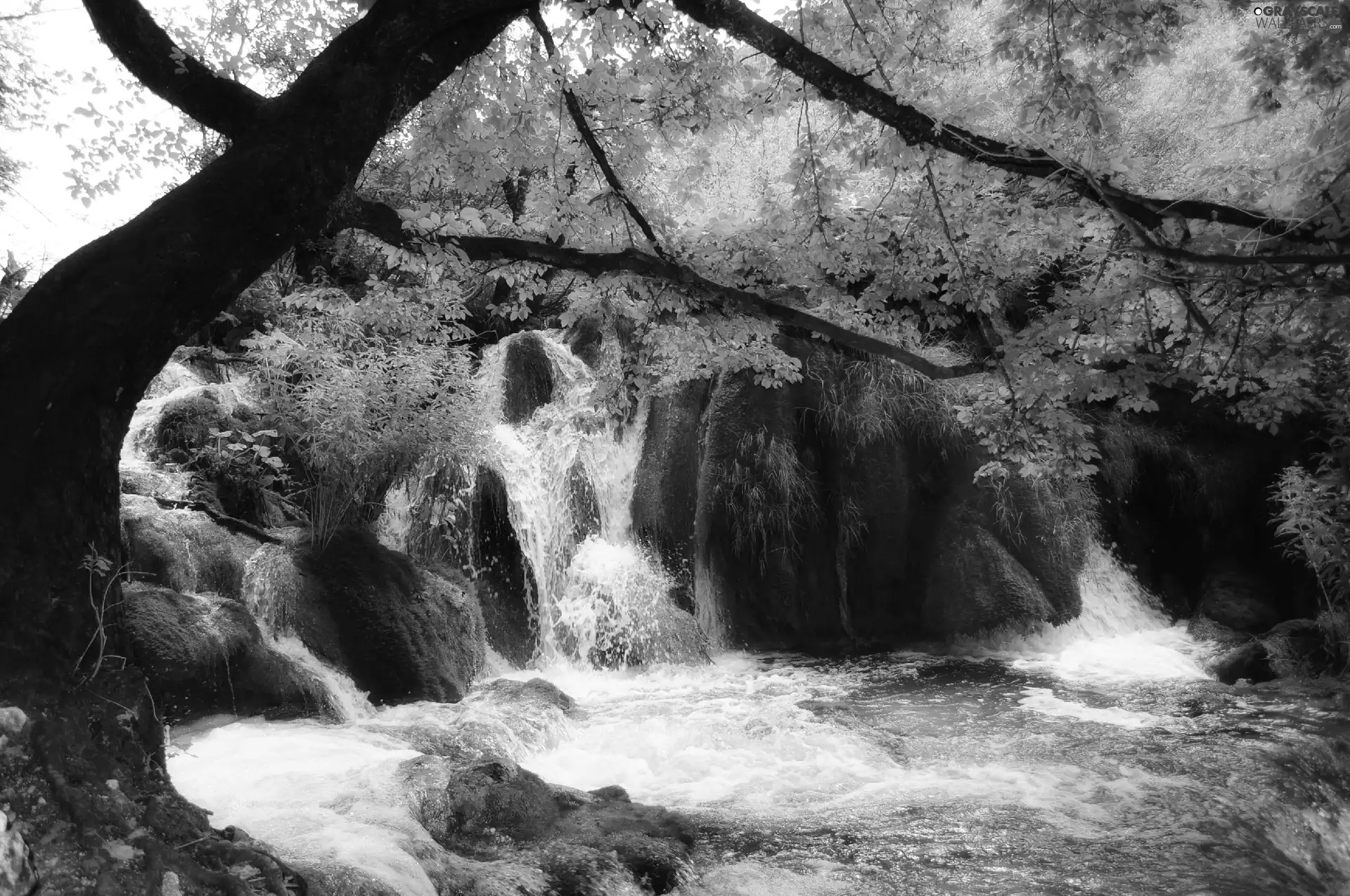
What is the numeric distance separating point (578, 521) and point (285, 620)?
13.4 ft

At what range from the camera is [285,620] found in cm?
755

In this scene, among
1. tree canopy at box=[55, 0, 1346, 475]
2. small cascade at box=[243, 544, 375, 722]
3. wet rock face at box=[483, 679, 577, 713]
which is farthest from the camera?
wet rock face at box=[483, 679, 577, 713]

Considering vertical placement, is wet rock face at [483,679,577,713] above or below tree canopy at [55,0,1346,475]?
below

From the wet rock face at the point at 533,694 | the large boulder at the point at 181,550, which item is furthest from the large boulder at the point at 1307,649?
the large boulder at the point at 181,550

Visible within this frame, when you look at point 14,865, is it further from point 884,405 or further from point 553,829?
point 884,405

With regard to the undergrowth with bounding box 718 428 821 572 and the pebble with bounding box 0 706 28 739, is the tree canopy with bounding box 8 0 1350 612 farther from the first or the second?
the undergrowth with bounding box 718 428 821 572

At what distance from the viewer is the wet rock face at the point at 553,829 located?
4223 mm

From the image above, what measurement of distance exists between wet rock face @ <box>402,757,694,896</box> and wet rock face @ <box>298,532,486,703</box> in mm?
2456

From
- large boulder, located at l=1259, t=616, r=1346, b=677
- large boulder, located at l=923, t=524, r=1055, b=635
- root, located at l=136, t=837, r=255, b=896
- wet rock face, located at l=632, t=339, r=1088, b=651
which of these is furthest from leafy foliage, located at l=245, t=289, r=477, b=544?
large boulder, located at l=1259, t=616, r=1346, b=677

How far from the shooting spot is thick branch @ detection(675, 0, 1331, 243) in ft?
12.2

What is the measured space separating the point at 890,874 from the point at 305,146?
4415 mm

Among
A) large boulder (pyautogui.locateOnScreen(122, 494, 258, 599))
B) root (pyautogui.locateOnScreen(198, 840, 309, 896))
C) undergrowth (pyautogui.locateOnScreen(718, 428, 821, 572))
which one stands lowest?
root (pyautogui.locateOnScreen(198, 840, 309, 896))

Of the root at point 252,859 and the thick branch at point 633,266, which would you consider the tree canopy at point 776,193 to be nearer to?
the thick branch at point 633,266

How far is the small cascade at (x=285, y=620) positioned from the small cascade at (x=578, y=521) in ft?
9.23
